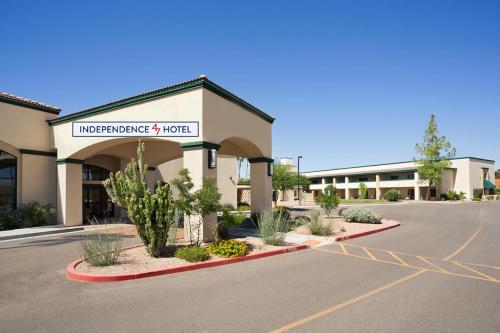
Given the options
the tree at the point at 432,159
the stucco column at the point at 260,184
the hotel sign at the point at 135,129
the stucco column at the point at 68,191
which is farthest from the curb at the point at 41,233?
the tree at the point at 432,159

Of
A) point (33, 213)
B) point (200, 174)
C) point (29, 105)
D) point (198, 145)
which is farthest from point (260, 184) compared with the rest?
point (29, 105)

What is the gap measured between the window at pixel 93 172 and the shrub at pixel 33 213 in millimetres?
4089

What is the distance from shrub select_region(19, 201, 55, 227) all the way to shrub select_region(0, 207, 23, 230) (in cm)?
30

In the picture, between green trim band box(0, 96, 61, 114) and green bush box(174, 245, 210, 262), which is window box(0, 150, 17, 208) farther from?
green bush box(174, 245, 210, 262)

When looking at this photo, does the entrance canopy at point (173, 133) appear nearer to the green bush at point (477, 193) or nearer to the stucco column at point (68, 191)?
the stucco column at point (68, 191)

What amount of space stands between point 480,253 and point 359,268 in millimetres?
5398

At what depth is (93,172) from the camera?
21.8 meters

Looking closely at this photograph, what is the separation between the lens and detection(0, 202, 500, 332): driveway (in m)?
5.32

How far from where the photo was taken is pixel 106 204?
74.9 ft

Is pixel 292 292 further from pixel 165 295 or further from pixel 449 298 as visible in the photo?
pixel 449 298

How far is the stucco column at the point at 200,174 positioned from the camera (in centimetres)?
1287

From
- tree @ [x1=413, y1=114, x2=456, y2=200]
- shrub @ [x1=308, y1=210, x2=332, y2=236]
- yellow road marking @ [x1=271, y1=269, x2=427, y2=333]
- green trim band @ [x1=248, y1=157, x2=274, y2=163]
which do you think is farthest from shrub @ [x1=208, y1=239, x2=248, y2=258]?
tree @ [x1=413, y1=114, x2=456, y2=200]

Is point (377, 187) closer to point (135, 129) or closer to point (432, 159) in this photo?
point (432, 159)

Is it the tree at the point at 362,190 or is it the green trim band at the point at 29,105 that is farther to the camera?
the tree at the point at 362,190
